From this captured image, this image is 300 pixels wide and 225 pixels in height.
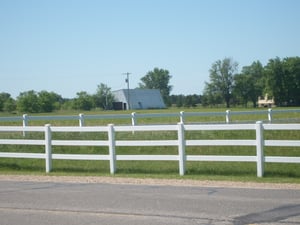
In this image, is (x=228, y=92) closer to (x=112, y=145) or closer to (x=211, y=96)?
(x=211, y=96)

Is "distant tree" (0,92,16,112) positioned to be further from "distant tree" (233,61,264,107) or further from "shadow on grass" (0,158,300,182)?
"shadow on grass" (0,158,300,182)

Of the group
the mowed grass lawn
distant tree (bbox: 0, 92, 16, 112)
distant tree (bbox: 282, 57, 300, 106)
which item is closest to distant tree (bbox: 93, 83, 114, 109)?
distant tree (bbox: 0, 92, 16, 112)

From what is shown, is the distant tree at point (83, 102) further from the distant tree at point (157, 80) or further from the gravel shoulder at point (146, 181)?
the gravel shoulder at point (146, 181)

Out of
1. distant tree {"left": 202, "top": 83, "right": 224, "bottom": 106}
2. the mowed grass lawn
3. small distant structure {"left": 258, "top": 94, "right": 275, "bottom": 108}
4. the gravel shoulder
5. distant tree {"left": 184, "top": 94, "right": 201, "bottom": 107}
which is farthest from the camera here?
distant tree {"left": 184, "top": 94, "right": 201, "bottom": 107}

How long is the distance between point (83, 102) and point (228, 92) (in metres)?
40.5

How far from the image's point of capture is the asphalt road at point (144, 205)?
292 inches

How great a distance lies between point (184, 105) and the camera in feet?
435

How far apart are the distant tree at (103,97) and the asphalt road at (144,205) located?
108 metres

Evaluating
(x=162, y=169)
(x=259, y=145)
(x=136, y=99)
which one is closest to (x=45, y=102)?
(x=136, y=99)

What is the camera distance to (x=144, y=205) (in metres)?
8.58

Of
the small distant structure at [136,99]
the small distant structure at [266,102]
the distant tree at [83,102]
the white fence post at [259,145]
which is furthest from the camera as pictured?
the distant tree at [83,102]

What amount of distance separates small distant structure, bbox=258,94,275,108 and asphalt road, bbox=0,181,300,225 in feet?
357

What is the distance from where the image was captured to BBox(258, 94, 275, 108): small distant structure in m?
116

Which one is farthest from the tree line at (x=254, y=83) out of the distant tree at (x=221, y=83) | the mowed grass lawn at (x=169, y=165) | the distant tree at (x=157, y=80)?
the mowed grass lawn at (x=169, y=165)
